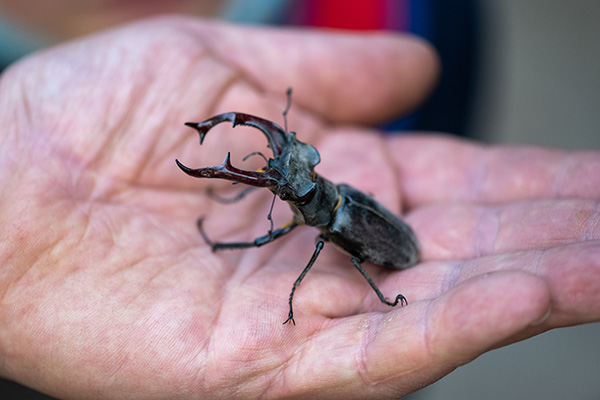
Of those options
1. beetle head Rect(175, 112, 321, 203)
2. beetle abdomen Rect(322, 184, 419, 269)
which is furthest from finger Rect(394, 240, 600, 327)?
beetle head Rect(175, 112, 321, 203)

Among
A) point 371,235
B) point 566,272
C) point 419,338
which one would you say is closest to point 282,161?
point 371,235

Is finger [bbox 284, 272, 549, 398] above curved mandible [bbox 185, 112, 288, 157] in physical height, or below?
below

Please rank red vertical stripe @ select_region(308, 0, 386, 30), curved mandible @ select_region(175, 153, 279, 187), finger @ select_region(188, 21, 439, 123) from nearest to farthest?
curved mandible @ select_region(175, 153, 279, 187) < finger @ select_region(188, 21, 439, 123) < red vertical stripe @ select_region(308, 0, 386, 30)

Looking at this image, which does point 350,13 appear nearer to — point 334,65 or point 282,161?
point 334,65

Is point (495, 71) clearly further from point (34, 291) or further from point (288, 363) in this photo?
point (34, 291)

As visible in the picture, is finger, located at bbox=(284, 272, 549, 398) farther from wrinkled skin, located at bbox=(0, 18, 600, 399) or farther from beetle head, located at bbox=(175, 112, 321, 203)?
beetle head, located at bbox=(175, 112, 321, 203)

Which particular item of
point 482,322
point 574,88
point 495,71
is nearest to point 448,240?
point 482,322
